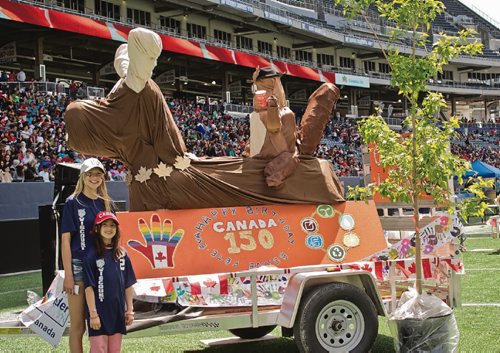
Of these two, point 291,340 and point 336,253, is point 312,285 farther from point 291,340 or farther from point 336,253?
point 291,340

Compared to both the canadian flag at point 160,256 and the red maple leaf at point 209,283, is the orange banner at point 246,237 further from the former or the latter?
the red maple leaf at point 209,283

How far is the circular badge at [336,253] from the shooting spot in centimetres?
626

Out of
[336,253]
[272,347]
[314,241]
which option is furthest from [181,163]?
[272,347]

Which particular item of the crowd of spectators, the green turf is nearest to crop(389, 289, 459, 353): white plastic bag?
the crowd of spectators

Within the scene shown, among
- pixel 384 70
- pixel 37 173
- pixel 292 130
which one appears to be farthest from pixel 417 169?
pixel 384 70

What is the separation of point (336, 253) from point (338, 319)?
858 millimetres

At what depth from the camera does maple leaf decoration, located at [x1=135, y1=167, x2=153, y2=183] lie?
6090 mm

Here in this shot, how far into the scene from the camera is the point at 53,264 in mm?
8672

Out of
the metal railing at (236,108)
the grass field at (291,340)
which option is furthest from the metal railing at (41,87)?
the grass field at (291,340)

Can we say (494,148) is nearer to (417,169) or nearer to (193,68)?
(193,68)

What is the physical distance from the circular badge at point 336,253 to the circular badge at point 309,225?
0.22 m

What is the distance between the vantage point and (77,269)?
183 inches

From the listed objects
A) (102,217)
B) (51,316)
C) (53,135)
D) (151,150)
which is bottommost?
(51,316)

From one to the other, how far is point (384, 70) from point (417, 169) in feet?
173
